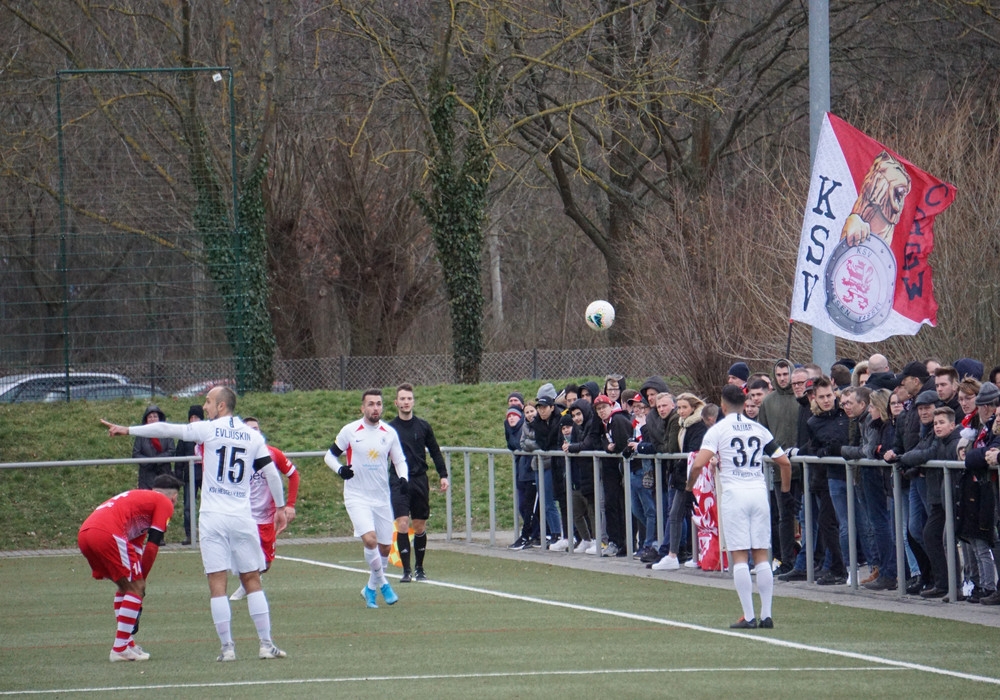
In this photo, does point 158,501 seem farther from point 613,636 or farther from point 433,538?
point 433,538

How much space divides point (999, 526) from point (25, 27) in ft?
97.5

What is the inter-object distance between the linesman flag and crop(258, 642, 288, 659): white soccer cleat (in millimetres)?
7516

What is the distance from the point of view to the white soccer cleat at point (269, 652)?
10305 millimetres

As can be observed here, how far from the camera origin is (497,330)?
4812 centimetres

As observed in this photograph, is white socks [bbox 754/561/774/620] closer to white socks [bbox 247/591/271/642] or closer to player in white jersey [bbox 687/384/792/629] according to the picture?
player in white jersey [bbox 687/384/792/629]

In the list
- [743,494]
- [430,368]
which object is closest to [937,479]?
[743,494]

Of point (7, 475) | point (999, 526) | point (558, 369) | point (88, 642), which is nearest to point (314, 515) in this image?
point (7, 475)

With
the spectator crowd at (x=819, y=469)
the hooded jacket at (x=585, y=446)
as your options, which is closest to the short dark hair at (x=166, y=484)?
the spectator crowd at (x=819, y=469)

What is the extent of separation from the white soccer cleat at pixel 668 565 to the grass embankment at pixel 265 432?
7.45 meters

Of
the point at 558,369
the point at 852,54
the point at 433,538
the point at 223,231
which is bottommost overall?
the point at 433,538

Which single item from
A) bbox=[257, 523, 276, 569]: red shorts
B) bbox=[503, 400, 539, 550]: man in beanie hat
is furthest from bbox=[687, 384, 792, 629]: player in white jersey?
bbox=[503, 400, 539, 550]: man in beanie hat

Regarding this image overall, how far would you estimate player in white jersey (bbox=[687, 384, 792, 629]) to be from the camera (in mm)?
11141

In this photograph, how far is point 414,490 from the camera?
15.6 m

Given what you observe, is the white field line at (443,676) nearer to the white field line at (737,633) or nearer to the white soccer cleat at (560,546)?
the white field line at (737,633)
